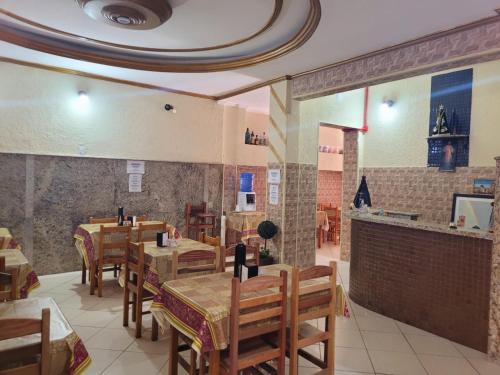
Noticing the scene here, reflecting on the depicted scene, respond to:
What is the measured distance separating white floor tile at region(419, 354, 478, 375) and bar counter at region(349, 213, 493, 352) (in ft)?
1.14

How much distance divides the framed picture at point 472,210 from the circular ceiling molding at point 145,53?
118 inches

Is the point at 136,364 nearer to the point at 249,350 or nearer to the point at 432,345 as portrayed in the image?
the point at 249,350

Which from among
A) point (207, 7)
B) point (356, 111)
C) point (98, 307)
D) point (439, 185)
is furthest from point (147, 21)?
point (439, 185)

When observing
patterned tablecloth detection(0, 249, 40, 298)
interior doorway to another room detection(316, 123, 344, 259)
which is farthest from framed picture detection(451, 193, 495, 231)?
patterned tablecloth detection(0, 249, 40, 298)

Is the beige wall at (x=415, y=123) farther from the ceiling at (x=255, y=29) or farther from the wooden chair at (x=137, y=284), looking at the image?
the wooden chair at (x=137, y=284)

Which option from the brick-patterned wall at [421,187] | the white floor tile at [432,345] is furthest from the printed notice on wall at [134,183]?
the white floor tile at [432,345]

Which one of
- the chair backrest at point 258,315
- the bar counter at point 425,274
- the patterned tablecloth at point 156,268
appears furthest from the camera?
the bar counter at point 425,274

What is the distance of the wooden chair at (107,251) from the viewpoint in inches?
158

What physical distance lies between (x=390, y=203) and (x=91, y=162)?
4641mm

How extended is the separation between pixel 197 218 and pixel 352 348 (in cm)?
369

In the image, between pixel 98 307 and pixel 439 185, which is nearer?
pixel 98 307

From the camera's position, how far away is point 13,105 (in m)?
4.56

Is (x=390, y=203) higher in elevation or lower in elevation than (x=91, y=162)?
lower

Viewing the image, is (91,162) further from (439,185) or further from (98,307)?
(439,185)
